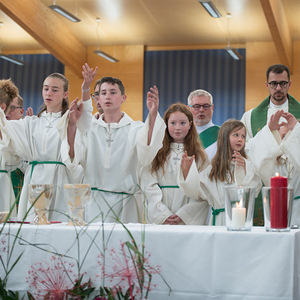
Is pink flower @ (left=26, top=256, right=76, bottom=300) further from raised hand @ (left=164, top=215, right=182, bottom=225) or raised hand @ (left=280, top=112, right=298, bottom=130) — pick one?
raised hand @ (left=280, top=112, right=298, bottom=130)

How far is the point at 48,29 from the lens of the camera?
11.5 meters

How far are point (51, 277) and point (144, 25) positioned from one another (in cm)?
1138

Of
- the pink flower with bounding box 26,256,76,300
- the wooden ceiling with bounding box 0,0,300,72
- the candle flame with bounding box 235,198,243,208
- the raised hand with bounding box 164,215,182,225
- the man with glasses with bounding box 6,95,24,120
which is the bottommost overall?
the pink flower with bounding box 26,256,76,300

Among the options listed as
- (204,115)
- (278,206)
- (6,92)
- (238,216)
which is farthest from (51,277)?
(204,115)

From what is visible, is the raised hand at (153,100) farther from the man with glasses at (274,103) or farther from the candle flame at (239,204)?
the candle flame at (239,204)

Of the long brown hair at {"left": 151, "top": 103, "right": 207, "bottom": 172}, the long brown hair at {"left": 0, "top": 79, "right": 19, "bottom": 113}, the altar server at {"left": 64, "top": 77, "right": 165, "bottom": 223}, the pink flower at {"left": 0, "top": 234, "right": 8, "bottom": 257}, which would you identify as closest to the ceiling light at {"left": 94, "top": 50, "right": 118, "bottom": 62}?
the long brown hair at {"left": 0, "top": 79, "right": 19, "bottom": 113}

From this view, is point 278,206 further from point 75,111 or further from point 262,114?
point 262,114

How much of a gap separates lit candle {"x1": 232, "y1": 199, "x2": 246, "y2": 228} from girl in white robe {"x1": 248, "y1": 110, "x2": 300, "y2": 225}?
1769 mm

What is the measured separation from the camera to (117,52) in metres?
14.6

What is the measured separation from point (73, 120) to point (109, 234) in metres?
1.78

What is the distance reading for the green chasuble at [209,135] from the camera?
526 cm

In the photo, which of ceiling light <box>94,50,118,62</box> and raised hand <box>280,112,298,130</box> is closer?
raised hand <box>280,112,298,130</box>

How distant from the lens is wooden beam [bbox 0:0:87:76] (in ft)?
32.3

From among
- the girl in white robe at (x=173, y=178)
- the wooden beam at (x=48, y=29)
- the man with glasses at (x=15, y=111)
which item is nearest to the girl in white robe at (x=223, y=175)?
the girl in white robe at (x=173, y=178)
